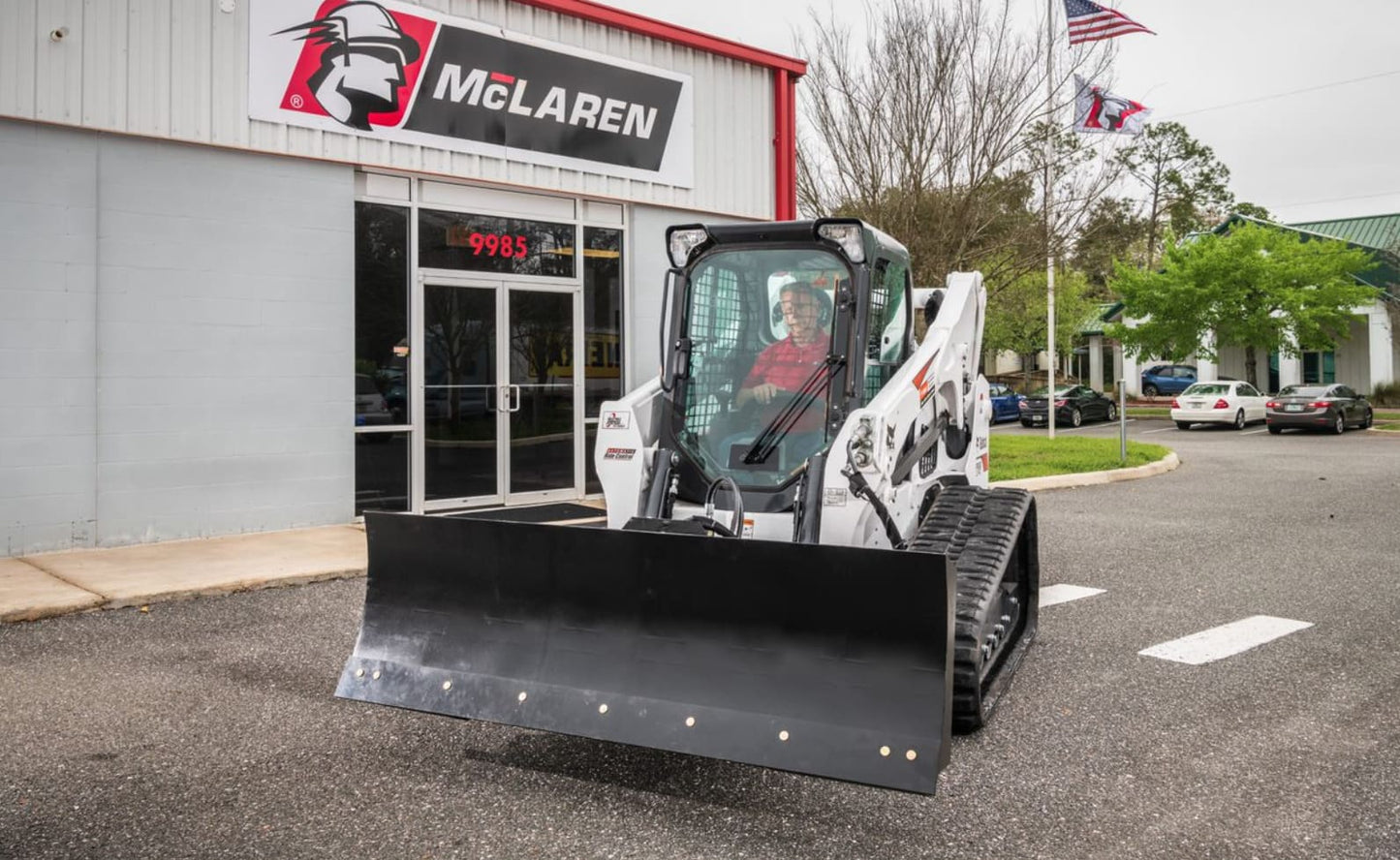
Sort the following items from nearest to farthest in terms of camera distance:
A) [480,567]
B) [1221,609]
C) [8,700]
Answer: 1. [480,567]
2. [8,700]
3. [1221,609]

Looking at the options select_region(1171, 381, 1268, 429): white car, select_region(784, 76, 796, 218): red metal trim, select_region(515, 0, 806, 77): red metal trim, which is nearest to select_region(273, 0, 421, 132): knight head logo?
select_region(515, 0, 806, 77): red metal trim

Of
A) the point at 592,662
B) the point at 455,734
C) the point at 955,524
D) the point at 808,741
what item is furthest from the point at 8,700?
the point at 955,524

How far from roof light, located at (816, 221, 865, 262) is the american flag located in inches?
624

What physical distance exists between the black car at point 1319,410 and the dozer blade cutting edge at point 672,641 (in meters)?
26.9

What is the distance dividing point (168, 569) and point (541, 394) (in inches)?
178

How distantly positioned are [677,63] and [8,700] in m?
9.97

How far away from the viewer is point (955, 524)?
17.5 feet

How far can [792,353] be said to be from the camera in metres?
5.58

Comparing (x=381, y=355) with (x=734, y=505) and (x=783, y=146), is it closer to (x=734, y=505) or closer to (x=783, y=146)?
(x=783, y=146)

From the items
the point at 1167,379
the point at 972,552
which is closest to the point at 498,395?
the point at 972,552

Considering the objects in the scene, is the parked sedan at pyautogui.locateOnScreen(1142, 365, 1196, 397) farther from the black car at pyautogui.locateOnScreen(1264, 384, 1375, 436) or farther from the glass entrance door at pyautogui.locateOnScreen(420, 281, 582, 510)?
the glass entrance door at pyautogui.locateOnScreen(420, 281, 582, 510)

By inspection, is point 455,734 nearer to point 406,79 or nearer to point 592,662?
point 592,662

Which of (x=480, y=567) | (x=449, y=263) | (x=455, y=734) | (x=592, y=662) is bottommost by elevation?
(x=455, y=734)

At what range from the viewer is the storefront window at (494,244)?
10.7 metres
